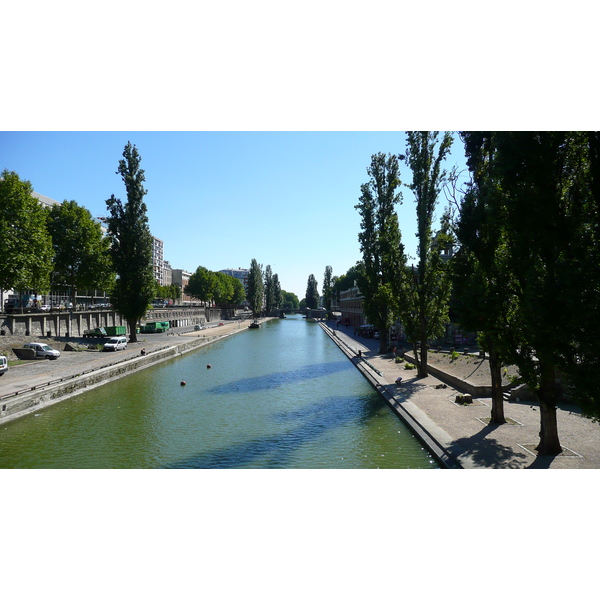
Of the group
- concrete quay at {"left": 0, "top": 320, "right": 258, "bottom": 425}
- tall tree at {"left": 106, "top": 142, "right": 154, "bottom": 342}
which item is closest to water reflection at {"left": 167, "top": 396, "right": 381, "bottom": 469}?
concrete quay at {"left": 0, "top": 320, "right": 258, "bottom": 425}

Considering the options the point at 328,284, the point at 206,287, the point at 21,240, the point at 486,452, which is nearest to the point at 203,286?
the point at 206,287

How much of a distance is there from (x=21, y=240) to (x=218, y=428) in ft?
118

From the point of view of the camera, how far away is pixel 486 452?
47.4 ft

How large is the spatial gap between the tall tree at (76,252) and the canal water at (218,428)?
31906mm

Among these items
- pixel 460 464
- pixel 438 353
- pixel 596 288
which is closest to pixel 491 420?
pixel 460 464

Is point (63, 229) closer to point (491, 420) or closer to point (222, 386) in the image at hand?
point (222, 386)

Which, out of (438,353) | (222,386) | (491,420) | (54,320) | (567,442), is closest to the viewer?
(567,442)

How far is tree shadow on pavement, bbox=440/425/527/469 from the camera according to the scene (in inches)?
526

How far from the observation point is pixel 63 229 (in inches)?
2325

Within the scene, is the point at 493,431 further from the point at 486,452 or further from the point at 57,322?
the point at 57,322

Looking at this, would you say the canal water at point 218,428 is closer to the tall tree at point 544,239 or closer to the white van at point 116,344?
the tall tree at point 544,239

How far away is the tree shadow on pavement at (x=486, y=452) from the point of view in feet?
43.8

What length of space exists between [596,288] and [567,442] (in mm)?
7320

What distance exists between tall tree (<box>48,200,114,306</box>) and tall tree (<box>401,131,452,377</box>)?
1750 inches
